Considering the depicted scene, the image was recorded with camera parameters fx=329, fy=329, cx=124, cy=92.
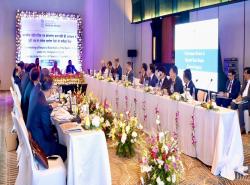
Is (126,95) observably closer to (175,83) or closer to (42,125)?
(175,83)

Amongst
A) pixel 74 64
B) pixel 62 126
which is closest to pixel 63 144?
pixel 62 126

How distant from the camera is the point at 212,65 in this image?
7.61 metres

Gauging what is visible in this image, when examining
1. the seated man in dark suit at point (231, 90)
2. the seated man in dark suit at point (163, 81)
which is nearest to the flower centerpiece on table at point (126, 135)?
the seated man in dark suit at point (163, 81)

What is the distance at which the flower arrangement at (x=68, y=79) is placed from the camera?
9500 millimetres

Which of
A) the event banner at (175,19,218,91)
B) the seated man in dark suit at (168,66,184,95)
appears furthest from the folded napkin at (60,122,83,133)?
the event banner at (175,19,218,91)

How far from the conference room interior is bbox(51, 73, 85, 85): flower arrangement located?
44 mm

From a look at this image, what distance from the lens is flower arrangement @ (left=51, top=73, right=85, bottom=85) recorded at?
374 inches

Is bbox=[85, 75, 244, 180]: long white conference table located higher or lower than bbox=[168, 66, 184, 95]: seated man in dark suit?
lower

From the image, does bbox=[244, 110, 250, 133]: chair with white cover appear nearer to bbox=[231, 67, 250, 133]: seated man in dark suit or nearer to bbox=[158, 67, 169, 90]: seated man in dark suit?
bbox=[231, 67, 250, 133]: seated man in dark suit

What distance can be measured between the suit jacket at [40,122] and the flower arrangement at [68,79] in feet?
20.0

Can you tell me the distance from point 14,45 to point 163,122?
914 cm

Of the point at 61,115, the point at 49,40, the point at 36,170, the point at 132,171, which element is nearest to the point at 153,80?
the point at 132,171

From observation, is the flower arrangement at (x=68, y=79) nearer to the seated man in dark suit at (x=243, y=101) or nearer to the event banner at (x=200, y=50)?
the event banner at (x=200, y=50)

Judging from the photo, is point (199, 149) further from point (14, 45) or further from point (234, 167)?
point (14, 45)
